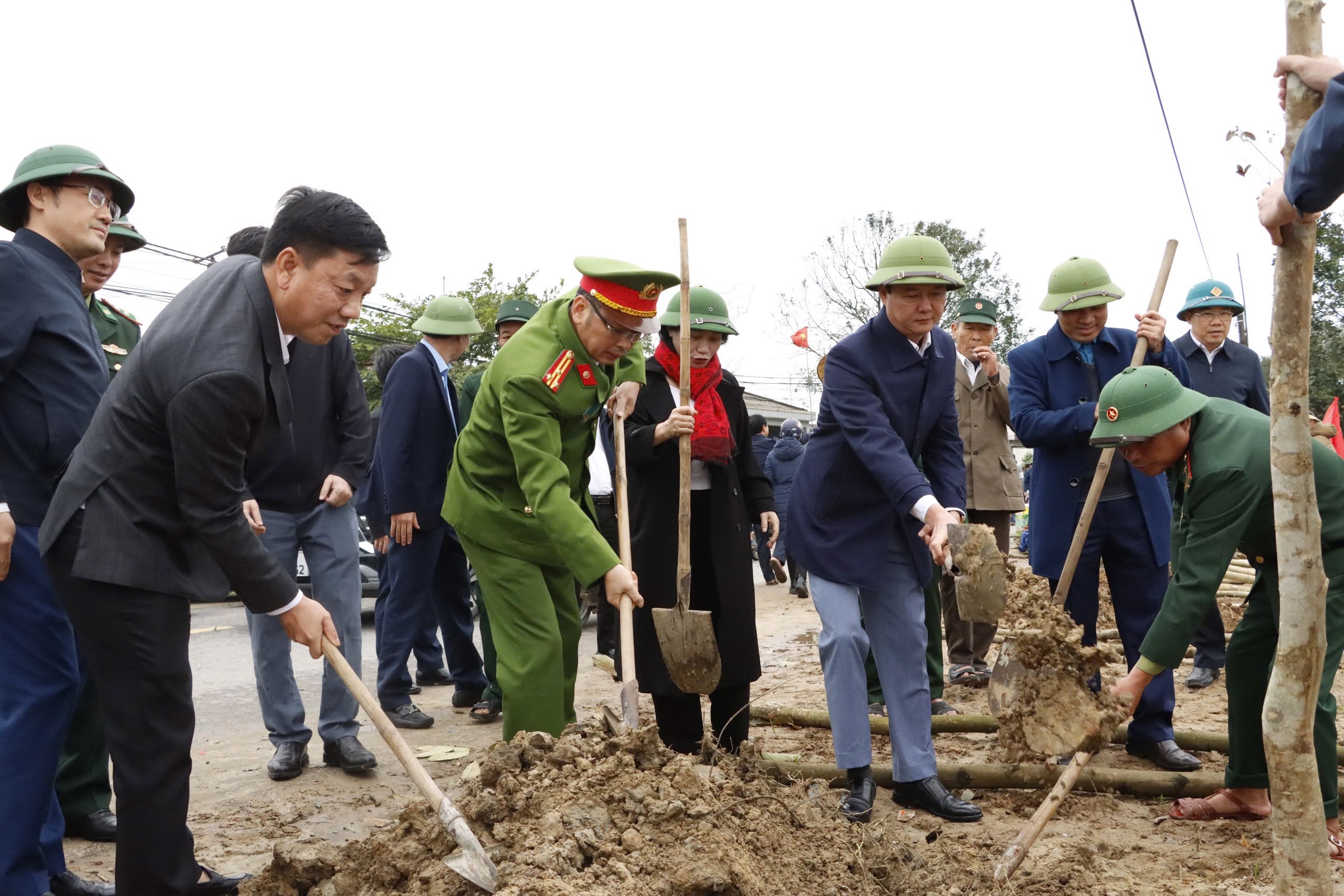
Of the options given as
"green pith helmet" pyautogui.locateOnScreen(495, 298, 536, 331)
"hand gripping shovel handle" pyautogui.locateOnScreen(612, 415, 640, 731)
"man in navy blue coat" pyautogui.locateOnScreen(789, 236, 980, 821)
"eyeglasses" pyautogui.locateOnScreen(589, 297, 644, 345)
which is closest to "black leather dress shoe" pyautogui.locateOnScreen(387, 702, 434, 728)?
"hand gripping shovel handle" pyautogui.locateOnScreen(612, 415, 640, 731)

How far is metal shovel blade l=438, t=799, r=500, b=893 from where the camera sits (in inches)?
105

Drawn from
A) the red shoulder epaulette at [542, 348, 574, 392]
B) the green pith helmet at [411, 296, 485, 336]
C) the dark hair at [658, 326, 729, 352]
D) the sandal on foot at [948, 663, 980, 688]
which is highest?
the green pith helmet at [411, 296, 485, 336]

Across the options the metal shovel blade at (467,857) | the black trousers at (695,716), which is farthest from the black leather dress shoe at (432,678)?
the metal shovel blade at (467,857)

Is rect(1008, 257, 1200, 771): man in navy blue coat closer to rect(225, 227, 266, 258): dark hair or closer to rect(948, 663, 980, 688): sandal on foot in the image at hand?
rect(948, 663, 980, 688): sandal on foot

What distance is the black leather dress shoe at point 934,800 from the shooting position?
4059 millimetres

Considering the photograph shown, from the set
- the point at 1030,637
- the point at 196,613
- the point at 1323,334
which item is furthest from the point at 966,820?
the point at 1323,334

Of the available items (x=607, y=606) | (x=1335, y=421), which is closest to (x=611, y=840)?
(x=607, y=606)

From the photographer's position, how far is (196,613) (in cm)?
1128

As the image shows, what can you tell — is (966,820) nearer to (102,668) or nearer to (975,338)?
(102,668)

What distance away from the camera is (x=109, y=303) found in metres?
4.91

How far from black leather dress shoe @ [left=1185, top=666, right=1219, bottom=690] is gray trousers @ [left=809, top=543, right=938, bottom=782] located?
297 centimetres

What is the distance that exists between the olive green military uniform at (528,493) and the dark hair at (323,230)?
3.13 ft

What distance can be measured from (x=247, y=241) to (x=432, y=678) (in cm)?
359

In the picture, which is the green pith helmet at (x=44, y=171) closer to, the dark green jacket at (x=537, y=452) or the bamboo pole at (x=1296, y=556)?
the dark green jacket at (x=537, y=452)
